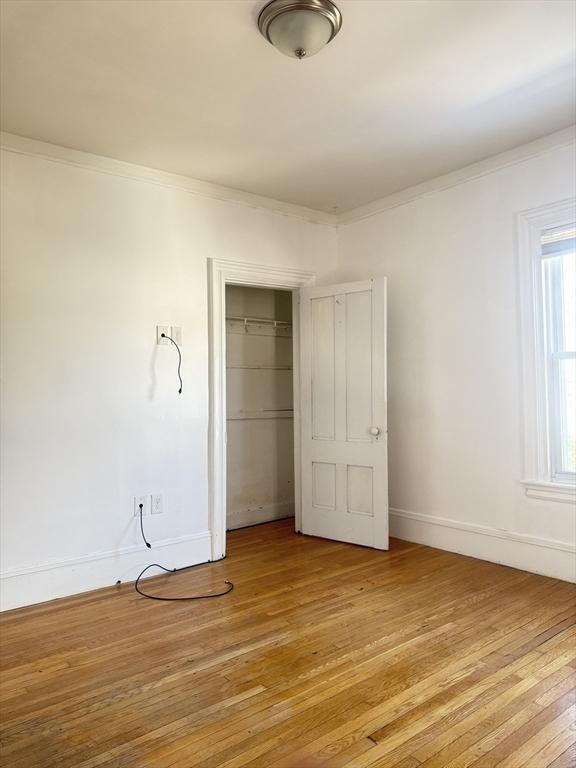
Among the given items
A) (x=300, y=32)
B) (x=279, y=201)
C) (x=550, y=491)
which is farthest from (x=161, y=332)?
(x=550, y=491)

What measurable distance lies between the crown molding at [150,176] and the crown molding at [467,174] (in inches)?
15.3

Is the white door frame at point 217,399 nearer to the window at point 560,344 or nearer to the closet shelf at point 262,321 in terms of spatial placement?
the closet shelf at point 262,321

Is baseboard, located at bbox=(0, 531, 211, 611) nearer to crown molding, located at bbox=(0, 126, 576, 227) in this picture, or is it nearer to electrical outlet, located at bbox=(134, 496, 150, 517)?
electrical outlet, located at bbox=(134, 496, 150, 517)

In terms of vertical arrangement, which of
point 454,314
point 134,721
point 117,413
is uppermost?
point 454,314

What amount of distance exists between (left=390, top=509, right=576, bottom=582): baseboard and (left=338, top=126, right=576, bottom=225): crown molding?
8.13 feet

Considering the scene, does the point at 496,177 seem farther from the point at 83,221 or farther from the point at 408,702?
the point at 408,702

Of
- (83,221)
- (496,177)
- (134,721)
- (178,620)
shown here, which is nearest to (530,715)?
(134,721)

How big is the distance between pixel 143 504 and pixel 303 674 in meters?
1.72

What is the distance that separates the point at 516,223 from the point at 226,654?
3130 millimetres

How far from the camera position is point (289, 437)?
5195mm

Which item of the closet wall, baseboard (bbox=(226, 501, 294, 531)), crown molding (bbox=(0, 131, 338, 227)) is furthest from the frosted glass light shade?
baseboard (bbox=(226, 501, 294, 531))

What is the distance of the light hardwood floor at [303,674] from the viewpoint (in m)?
1.74

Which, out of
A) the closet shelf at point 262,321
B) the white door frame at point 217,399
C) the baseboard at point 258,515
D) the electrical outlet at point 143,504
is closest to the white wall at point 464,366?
→ the closet shelf at point 262,321

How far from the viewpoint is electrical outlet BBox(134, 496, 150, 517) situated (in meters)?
3.44
